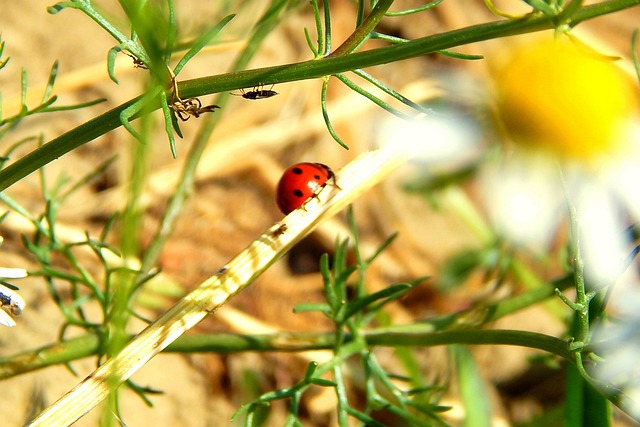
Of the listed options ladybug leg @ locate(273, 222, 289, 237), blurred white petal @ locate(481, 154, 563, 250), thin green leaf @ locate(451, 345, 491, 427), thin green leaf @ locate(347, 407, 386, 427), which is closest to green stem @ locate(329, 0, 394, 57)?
ladybug leg @ locate(273, 222, 289, 237)

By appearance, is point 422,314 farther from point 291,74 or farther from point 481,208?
point 291,74

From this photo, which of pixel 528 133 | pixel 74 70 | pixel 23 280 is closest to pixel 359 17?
pixel 528 133

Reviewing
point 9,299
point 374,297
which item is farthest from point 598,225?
point 9,299

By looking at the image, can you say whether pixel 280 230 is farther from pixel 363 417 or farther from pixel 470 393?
pixel 470 393

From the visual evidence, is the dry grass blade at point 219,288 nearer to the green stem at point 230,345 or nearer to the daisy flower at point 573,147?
the green stem at point 230,345

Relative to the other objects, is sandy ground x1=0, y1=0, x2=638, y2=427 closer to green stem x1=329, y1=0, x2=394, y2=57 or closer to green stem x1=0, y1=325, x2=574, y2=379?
green stem x1=0, y1=325, x2=574, y2=379

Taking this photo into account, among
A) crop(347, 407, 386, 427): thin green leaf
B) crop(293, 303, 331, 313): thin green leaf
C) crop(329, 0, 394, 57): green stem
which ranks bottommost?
crop(347, 407, 386, 427): thin green leaf
